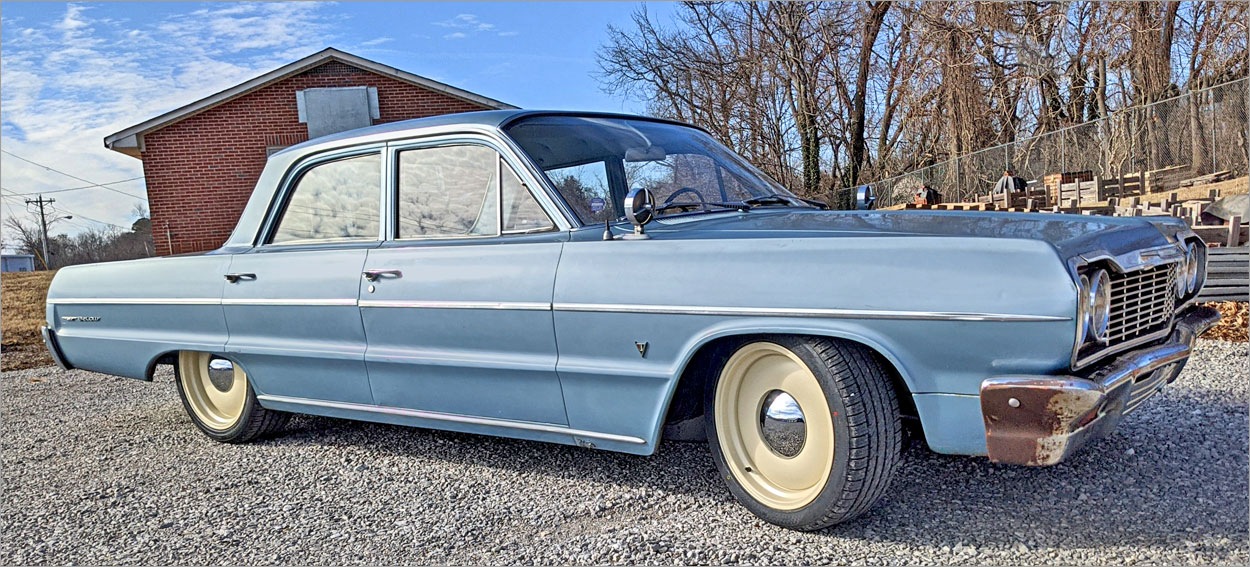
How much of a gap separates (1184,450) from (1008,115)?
17.9 m

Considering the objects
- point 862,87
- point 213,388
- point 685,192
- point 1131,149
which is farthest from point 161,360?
point 862,87

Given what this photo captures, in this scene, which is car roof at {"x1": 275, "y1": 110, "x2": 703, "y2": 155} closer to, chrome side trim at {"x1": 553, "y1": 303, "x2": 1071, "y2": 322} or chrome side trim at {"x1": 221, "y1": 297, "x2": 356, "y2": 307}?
chrome side trim at {"x1": 221, "y1": 297, "x2": 356, "y2": 307}

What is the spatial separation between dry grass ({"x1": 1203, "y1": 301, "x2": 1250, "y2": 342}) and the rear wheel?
574cm

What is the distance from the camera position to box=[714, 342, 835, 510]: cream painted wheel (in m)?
2.76

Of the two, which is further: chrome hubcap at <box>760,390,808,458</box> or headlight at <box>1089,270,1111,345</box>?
chrome hubcap at <box>760,390,808,458</box>

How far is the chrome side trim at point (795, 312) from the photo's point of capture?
2.39 m

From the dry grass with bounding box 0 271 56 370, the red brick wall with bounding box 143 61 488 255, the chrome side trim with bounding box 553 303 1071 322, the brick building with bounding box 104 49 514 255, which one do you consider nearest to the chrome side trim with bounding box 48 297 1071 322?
the chrome side trim with bounding box 553 303 1071 322

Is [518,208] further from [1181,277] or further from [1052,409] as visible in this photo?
[1181,277]

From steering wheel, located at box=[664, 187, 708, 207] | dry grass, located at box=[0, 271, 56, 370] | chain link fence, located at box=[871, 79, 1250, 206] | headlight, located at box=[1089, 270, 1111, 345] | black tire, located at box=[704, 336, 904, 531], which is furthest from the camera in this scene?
chain link fence, located at box=[871, 79, 1250, 206]

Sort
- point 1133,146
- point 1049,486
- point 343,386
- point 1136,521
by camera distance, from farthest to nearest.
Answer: point 1133,146 → point 343,386 → point 1049,486 → point 1136,521

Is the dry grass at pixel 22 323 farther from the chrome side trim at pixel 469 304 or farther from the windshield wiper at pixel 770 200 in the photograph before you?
the windshield wiper at pixel 770 200

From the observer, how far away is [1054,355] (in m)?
2.36

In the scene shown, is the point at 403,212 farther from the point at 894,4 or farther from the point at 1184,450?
the point at 894,4

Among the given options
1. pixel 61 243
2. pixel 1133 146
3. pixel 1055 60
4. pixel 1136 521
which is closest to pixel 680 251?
pixel 1136 521
